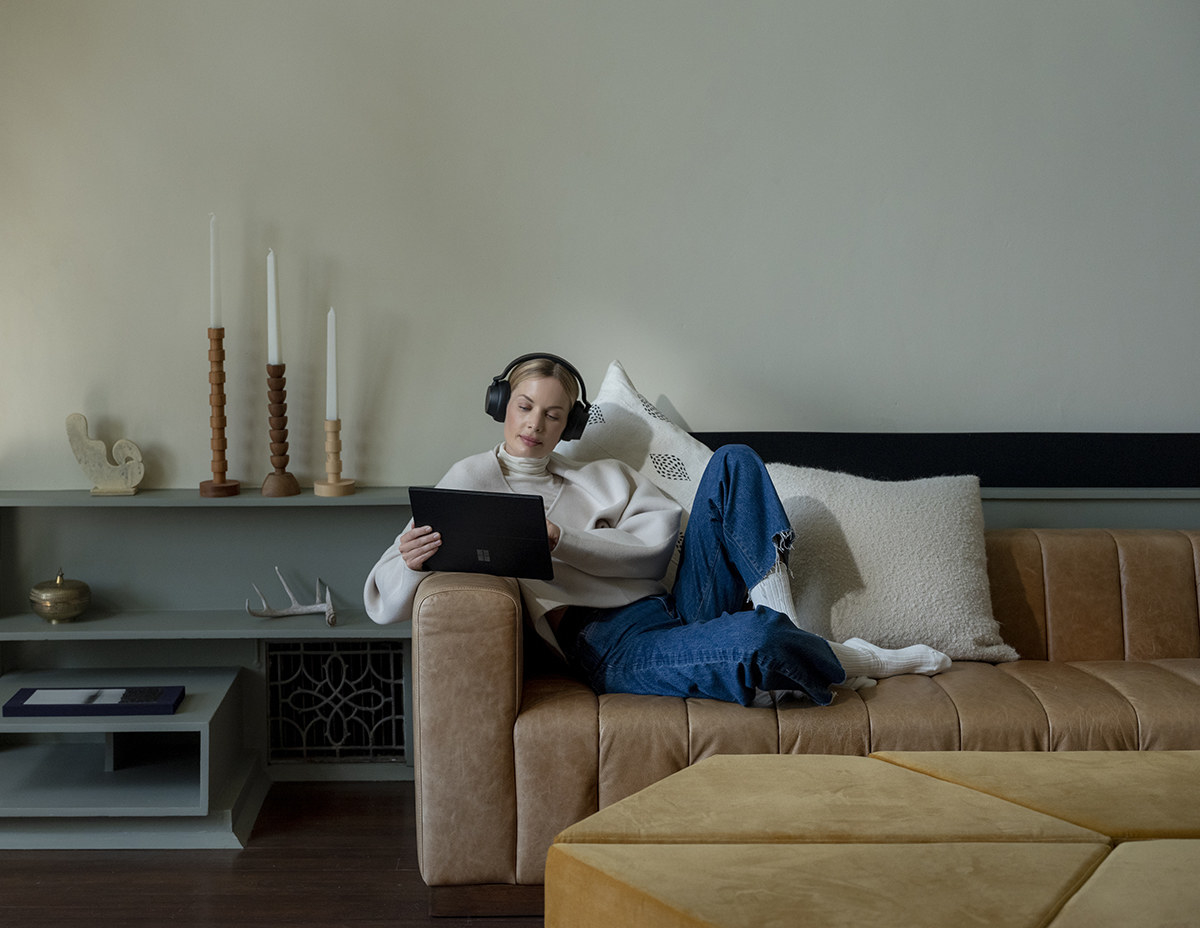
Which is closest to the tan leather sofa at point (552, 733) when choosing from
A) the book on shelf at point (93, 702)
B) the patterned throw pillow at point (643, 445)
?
the patterned throw pillow at point (643, 445)

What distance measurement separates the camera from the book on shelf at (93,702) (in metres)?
2.11

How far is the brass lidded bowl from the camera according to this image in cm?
233

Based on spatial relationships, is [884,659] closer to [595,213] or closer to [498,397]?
[498,397]

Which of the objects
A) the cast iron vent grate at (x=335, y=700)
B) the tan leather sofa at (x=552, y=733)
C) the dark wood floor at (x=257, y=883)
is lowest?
the dark wood floor at (x=257, y=883)

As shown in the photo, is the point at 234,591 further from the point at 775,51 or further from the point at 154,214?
the point at 775,51

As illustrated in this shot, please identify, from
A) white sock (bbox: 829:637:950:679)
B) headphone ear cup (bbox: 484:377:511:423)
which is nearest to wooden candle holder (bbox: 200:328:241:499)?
headphone ear cup (bbox: 484:377:511:423)

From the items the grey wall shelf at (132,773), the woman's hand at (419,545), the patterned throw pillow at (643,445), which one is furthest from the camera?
the patterned throw pillow at (643,445)

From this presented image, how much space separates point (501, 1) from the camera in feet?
8.26

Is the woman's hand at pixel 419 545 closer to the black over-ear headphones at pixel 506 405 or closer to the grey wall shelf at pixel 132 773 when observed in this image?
the black over-ear headphones at pixel 506 405

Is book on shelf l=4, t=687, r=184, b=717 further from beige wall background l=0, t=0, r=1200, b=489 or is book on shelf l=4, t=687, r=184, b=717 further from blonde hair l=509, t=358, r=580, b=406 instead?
→ blonde hair l=509, t=358, r=580, b=406

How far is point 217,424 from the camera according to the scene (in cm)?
244

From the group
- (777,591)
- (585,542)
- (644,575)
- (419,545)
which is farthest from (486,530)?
(777,591)

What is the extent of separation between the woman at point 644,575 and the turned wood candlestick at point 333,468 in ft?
1.44

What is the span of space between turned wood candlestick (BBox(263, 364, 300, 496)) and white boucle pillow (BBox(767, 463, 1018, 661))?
119 cm
